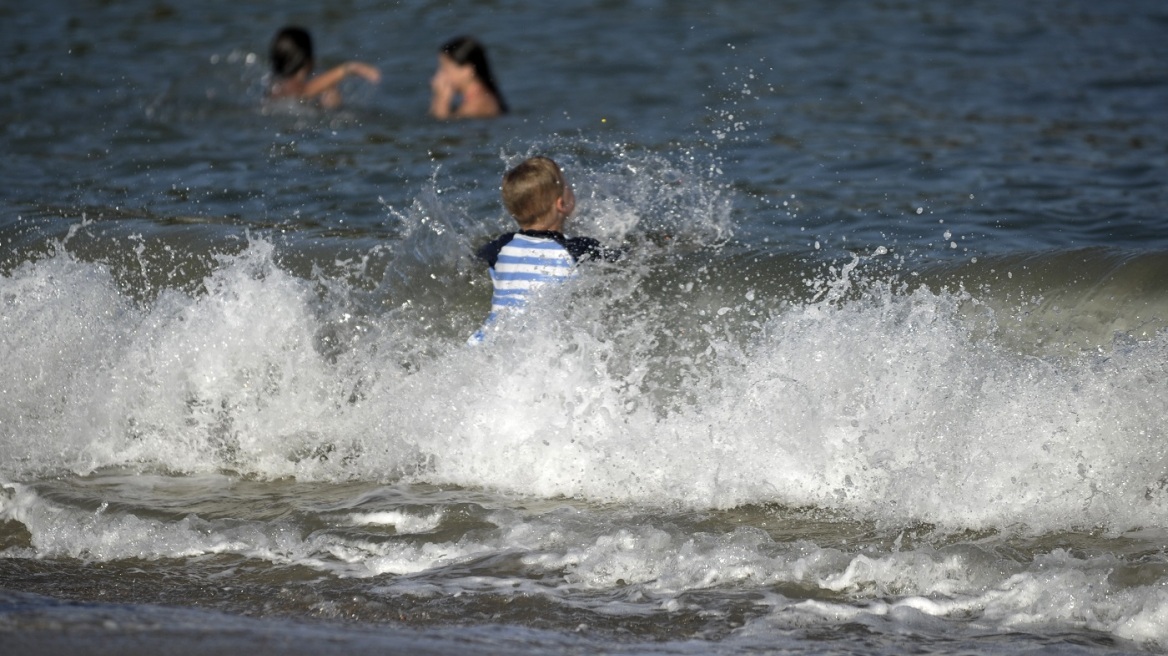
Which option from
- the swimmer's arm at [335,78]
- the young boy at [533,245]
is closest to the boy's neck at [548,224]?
the young boy at [533,245]

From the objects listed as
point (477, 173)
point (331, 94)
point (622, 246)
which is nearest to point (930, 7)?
point (331, 94)

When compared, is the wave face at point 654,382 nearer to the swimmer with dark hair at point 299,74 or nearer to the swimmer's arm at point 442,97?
the swimmer's arm at point 442,97

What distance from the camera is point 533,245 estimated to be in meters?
6.05

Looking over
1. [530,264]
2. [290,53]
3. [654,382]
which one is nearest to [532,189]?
[530,264]

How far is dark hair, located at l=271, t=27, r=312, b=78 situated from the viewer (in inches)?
478

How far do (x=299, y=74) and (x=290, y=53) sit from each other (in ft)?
0.69

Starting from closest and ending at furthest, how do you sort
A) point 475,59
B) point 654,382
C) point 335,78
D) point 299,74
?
point 654,382 → point 475,59 → point 335,78 → point 299,74

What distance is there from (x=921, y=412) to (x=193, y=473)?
9.71ft

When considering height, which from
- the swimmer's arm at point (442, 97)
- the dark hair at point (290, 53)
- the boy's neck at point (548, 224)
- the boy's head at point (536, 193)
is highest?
the dark hair at point (290, 53)

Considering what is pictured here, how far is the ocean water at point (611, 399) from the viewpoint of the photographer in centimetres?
425

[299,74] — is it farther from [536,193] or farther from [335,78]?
[536,193]

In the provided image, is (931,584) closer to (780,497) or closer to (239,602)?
(780,497)

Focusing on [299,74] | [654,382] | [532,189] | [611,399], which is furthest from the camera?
[299,74]

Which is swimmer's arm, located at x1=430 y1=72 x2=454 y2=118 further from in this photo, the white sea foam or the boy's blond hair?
the boy's blond hair
